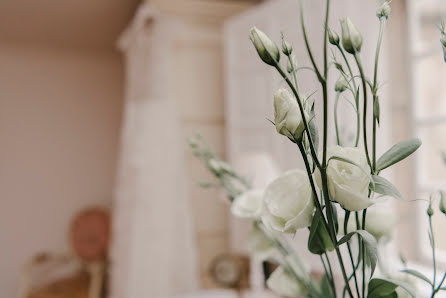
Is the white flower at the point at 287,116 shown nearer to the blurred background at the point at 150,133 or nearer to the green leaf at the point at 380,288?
the green leaf at the point at 380,288

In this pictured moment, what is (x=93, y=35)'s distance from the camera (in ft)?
11.3

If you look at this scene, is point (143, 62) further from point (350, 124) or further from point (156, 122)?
point (350, 124)

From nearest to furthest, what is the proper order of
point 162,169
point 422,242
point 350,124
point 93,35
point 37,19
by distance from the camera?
point 350,124
point 422,242
point 162,169
point 37,19
point 93,35

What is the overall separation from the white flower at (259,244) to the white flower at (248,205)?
0.04 m

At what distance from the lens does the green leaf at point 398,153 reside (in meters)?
0.47

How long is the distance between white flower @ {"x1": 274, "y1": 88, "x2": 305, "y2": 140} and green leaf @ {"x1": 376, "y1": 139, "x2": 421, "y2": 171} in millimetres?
104

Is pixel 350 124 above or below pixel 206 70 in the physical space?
below

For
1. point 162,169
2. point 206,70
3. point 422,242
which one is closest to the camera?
point 422,242

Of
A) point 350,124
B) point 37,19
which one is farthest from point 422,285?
point 37,19

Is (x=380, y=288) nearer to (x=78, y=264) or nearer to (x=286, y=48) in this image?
(x=286, y=48)

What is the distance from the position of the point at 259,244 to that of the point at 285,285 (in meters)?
0.12

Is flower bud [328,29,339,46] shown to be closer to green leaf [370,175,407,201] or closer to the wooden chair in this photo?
green leaf [370,175,407,201]

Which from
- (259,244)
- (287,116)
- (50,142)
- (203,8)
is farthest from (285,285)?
(50,142)

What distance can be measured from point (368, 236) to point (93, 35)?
336cm
